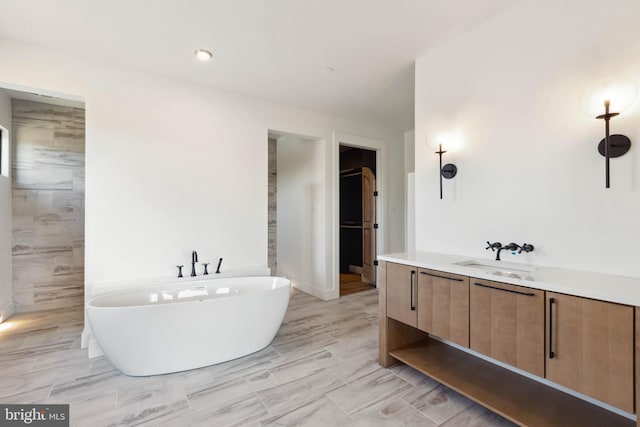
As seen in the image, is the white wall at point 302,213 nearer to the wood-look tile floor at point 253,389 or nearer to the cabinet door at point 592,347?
the wood-look tile floor at point 253,389

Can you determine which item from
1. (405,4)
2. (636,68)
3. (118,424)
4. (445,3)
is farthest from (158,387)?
(636,68)

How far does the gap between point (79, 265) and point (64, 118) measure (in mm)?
1939

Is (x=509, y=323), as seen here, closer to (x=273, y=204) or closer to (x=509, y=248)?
(x=509, y=248)

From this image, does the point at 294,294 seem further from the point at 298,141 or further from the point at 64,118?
the point at 64,118

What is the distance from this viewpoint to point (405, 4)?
193cm

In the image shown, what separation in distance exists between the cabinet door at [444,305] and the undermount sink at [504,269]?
197 millimetres

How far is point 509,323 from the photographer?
60.5 inches

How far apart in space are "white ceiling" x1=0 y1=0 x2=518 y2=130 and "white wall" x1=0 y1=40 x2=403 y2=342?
8.1 inches

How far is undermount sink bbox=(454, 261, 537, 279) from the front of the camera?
1589 mm

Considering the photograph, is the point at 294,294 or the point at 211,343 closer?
the point at 211,343

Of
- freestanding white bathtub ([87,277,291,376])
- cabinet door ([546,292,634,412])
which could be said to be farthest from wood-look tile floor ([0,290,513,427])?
cabinet door ([546,292,634,412])

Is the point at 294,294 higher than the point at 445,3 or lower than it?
lower

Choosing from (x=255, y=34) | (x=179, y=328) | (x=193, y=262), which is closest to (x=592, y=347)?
(x=179, y=328)

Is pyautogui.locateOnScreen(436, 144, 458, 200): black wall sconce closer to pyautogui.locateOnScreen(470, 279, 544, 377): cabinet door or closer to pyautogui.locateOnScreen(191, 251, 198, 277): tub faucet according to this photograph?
pyautogui.locateOnScreen(470, 279, 544, 377): cabinet door
